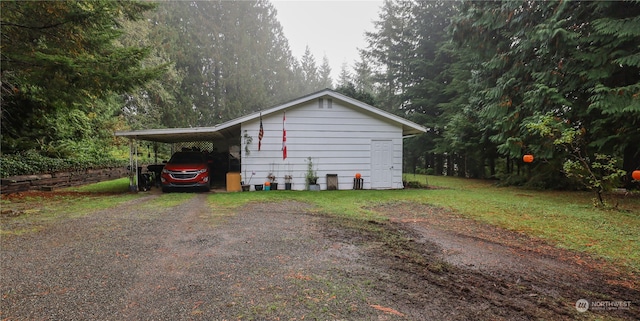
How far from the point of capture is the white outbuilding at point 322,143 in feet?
35.5

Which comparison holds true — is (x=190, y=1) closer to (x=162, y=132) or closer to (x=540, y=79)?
(x=162, y=132)

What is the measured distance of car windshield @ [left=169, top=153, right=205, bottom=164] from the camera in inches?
422

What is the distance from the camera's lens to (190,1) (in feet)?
93.2

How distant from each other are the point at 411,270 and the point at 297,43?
45.4m

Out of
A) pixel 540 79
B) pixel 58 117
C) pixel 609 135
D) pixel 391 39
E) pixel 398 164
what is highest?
pixel 391 39

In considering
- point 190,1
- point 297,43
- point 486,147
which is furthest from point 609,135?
point 297,43

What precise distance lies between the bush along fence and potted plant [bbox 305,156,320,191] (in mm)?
8792

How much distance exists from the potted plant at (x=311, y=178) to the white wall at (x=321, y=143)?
152 mm

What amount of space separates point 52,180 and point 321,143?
958 cm

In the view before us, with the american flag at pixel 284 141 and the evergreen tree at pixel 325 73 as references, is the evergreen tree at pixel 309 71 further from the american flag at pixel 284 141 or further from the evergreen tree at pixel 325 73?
the american flag at pixel 284 141

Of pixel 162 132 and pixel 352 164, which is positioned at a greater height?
pixel 162 132

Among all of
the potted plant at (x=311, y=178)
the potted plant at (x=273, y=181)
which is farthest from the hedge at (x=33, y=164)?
the potted plant at (x=311, y=178)

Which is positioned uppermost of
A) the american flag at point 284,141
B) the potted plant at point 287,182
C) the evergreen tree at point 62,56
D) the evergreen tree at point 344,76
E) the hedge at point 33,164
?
the evergreen tree at point 344,76

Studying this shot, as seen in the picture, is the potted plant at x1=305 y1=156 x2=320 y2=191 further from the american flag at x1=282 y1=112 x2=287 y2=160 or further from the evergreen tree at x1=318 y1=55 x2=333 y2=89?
the evergreen tree at x1=318 y1=55 x2=333 y2=89
